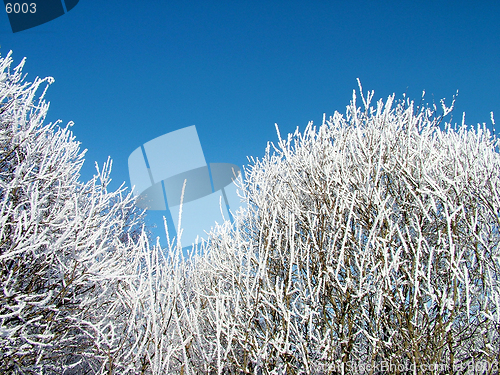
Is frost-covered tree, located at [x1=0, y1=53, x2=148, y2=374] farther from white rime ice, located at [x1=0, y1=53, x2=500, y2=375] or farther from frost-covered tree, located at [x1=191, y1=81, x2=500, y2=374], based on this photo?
frost-covered tree, located at [x1=191, y1=81, x2=500, y2=374]

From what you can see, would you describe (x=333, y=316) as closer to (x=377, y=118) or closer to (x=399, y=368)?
(x=399, y=368)

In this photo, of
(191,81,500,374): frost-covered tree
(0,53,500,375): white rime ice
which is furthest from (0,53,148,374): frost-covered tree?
(191,81,500,374): frost-covered tree

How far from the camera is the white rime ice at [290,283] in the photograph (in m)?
3.39

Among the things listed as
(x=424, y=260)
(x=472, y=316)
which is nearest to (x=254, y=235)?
(x=424, y=260)

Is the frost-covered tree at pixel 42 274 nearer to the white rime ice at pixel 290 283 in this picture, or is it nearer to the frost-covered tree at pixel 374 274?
the white rime ice at pixel 290 283

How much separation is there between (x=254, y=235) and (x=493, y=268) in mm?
4210

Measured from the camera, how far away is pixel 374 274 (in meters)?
3.90

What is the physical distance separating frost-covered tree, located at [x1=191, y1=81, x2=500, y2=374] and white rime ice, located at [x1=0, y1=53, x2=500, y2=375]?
Answer: 0.03 m

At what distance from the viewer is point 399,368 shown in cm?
362

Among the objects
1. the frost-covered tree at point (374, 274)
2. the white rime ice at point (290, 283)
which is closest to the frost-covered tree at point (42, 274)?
the white rime ice at point (290, 283)

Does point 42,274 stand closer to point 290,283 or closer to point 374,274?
point 290,283

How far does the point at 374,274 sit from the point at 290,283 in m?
1.16

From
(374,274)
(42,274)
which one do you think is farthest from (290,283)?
(42,274)

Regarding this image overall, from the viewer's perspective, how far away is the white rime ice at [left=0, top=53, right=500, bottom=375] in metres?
3.39
